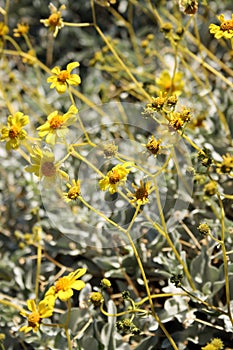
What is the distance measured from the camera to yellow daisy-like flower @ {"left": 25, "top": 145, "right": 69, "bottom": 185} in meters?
1.25

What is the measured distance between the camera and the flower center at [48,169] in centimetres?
126

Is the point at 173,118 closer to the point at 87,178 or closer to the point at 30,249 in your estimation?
the point at 87,178

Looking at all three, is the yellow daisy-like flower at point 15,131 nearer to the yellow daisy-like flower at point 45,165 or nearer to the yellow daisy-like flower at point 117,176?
the yellow daisy-like flower at point 45,165

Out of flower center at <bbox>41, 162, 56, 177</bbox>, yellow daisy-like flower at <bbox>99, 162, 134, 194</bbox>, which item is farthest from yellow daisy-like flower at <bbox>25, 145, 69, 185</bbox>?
yellow daisy-like flower at <bbox>99, 162, 134, 194</bbox>

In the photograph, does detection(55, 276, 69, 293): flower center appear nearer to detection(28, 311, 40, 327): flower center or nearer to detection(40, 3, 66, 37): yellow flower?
detection(28, 311, 40, 327): flower center

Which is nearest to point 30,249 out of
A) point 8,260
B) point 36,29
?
point 8,260

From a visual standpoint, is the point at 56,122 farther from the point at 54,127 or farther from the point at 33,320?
the point at 33,320

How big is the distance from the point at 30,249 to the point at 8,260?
3.5 inches

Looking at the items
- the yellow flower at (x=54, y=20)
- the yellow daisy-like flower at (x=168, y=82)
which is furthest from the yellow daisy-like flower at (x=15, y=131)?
the yellow daisy-like flower at (x=168, y=82)

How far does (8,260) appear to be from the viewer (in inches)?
73.3

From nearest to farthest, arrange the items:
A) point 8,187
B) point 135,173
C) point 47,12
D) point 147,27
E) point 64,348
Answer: point 64,348
point 135,173
point 8,187
point 147,27
point 47,12

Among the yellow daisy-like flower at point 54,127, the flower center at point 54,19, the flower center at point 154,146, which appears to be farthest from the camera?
the flower center at point 54,19

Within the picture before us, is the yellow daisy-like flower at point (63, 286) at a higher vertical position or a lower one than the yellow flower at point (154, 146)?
lower

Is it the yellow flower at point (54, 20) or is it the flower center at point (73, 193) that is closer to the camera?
the flower center at point (73, 193)
